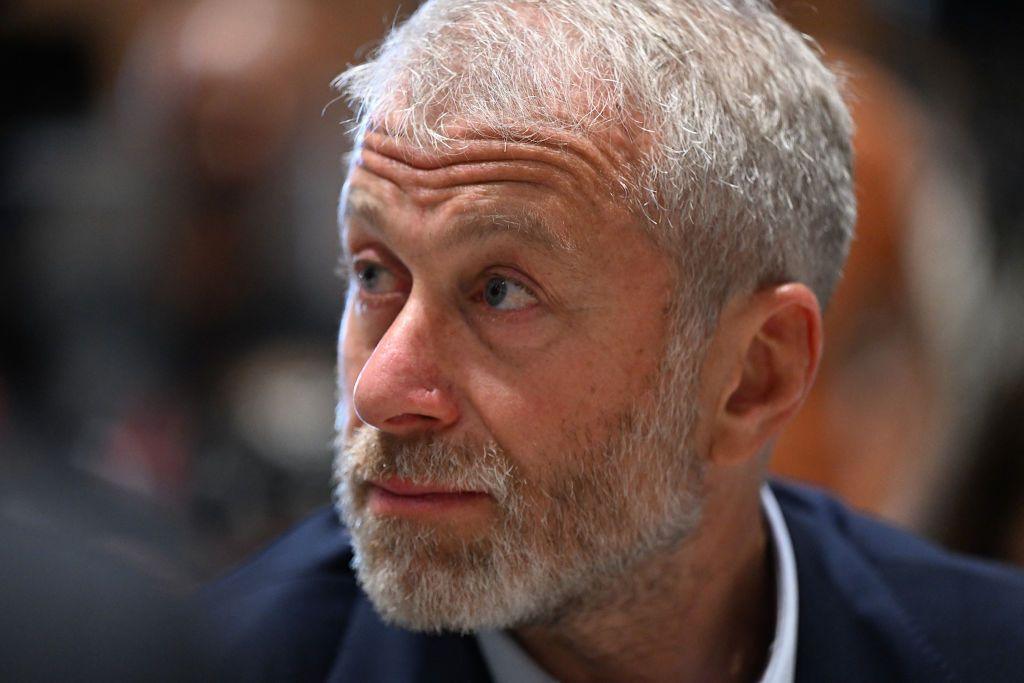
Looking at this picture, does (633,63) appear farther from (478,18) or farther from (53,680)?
(53,680)

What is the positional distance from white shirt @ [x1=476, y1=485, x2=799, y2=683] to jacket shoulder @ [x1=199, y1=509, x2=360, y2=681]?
24cm

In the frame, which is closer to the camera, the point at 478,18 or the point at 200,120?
the point at 478,18

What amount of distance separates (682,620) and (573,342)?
1.65 feet

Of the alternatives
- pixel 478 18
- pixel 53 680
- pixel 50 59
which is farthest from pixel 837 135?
pixel 50 59

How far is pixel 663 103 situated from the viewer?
1.59m

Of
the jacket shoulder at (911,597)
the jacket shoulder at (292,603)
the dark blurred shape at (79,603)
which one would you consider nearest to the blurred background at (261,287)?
the jacket shoulder at (292,603)

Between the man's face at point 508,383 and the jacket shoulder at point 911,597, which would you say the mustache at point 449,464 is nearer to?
the man's face at point 508,383

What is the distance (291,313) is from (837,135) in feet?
7.85

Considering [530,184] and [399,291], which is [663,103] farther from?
[399,291]

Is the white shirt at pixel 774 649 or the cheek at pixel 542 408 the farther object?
the white shirt at pixel 774 649

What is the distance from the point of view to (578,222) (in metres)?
1.55

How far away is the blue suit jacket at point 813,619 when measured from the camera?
1736mm

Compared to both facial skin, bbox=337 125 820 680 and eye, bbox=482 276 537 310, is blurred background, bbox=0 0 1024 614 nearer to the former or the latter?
facial skin, bbox=337 125 820 680

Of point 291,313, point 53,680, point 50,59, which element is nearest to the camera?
point 53,680
